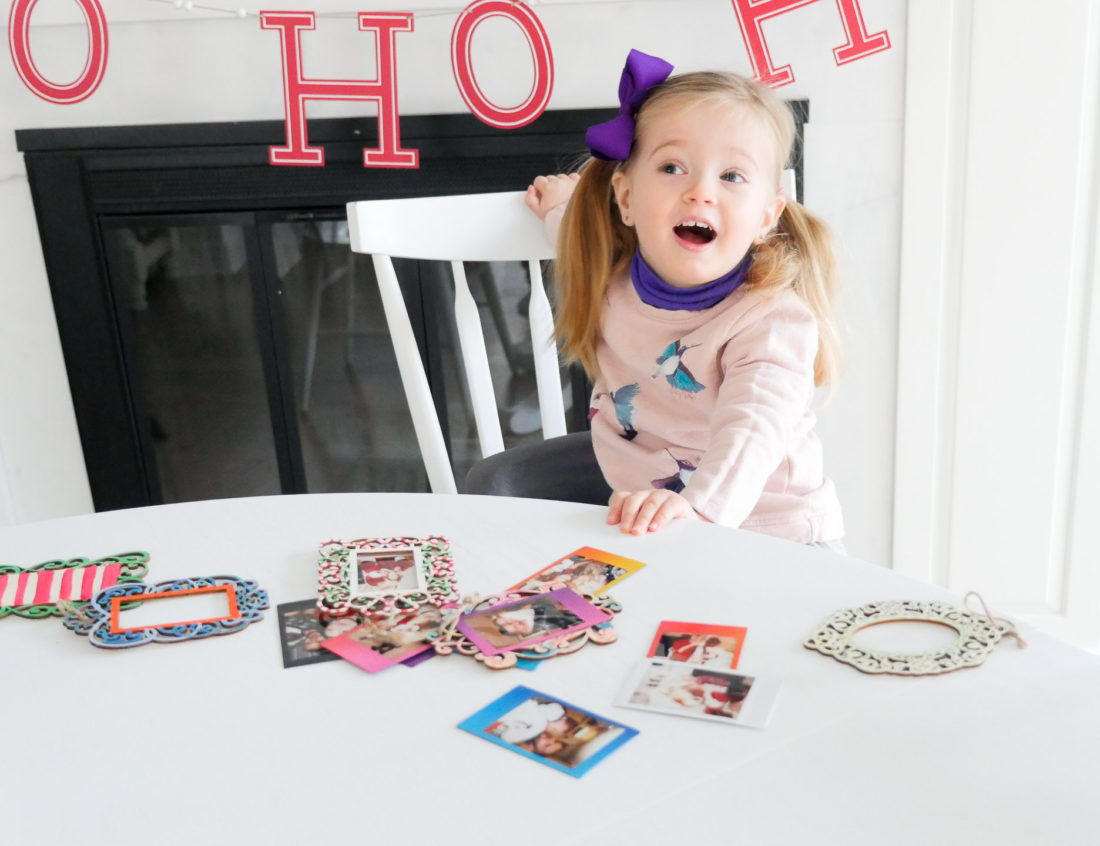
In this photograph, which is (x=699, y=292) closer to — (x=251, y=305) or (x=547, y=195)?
(x=547, y=195)

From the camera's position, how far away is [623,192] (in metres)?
1.29

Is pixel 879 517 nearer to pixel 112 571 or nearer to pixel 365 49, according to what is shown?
pixel 365 49

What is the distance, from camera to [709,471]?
3.24 ft

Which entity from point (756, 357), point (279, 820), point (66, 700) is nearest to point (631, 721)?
point (279, 820)

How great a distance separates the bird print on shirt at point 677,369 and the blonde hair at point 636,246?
4.6 inches

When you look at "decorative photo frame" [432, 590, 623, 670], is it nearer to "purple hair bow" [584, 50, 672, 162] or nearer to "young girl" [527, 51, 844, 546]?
"young girl" [527, 51, 844, 546]

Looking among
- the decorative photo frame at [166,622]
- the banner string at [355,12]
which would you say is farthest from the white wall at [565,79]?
the decorative photo frame at [166,622]

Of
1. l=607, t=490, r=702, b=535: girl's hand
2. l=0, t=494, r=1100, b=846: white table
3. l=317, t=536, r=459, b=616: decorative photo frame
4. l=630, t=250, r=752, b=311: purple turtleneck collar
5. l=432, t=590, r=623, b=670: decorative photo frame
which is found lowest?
l=0, t=494, r=1100, b=846: white table

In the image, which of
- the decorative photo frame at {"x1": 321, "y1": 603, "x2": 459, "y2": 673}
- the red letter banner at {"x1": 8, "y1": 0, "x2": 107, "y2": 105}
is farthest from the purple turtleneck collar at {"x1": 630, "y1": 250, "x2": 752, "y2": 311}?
the red letter banner at {"x1": 8, "y1": 0, "x2": 107, "y2": 105}

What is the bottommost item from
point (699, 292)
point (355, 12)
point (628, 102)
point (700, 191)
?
point (699, 292)

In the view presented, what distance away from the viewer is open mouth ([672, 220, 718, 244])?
3.90 feet

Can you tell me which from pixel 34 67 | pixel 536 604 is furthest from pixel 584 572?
pixel 34 67

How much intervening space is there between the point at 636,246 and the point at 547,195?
15 centimetres

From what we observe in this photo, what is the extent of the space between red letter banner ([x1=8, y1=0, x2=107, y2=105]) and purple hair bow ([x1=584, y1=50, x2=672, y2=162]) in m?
0.91
